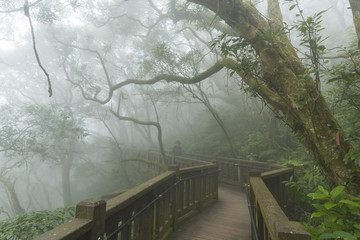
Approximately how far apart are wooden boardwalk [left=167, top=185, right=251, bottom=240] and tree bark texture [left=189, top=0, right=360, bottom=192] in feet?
6.94

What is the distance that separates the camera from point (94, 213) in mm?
1653

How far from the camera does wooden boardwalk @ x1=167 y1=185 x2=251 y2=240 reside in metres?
3.86

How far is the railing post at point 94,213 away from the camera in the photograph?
1649mm

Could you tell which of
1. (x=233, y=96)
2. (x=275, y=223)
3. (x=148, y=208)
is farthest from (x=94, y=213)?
(x=233, y=96)

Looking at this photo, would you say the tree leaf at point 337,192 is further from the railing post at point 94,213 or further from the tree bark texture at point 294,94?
the railing post at point 94,213

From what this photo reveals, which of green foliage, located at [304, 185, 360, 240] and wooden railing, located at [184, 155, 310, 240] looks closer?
wooden railing, located at [184, 155, 310, 240]

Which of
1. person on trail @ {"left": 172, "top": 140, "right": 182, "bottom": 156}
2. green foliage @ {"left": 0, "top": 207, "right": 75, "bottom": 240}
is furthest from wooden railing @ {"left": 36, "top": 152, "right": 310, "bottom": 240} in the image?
person on trail @ {"left": 172, "top": 140, "right": 182, "bottom": 156}

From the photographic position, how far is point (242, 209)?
5.45 m

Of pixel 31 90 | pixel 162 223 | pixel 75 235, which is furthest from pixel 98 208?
pixel 31 90

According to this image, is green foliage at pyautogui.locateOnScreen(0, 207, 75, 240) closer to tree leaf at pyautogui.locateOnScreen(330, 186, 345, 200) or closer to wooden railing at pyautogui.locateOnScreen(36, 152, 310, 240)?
wooden railing at pyautogui.locateOnScreen(36, 152, 310, 240)

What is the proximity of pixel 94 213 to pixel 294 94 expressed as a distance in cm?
299

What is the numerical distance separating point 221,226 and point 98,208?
3445 millimetres

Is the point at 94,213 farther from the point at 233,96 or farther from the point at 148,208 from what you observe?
the point at 233,96

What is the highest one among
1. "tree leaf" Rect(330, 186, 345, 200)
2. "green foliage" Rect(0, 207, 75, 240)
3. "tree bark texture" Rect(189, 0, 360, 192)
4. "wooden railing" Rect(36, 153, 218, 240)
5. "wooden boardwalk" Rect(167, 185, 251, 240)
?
"tree bark texture" Rect(189, 0, 360, 192)
